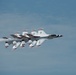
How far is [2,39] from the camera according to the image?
121m

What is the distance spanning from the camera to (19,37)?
120 m

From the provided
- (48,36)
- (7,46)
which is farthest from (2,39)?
(48,36)

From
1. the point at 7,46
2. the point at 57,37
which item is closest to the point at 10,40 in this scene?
the point at 7,46

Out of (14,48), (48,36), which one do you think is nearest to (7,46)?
(14,48)

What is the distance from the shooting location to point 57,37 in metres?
116

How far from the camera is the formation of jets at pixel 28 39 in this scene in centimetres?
11653

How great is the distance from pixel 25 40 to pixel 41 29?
3616mm

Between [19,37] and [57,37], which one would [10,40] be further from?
[57,37]

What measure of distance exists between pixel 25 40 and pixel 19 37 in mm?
1252

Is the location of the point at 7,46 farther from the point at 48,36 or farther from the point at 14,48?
the point at 48,36

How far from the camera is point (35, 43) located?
117 meters

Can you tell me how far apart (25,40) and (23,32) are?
1600mm

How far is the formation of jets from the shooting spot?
117m

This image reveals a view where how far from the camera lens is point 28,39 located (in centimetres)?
11900
